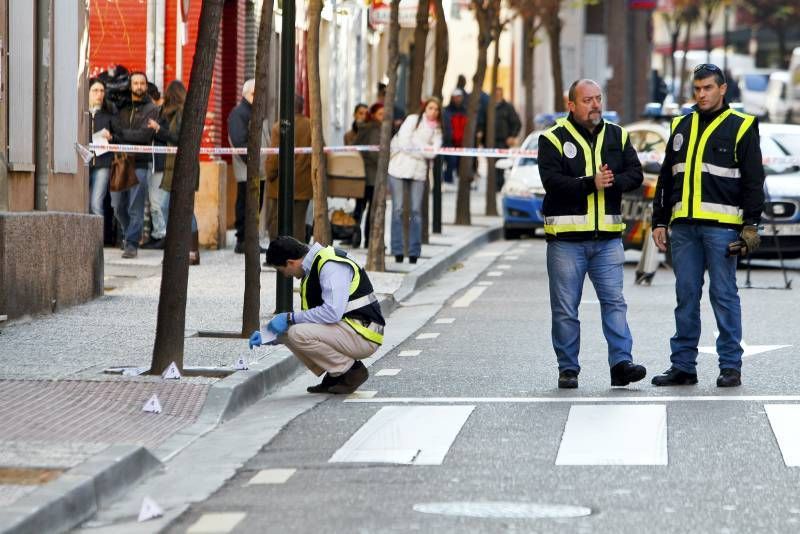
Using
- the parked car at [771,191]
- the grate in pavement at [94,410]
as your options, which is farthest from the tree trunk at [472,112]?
the grate in pavement at [94,410]

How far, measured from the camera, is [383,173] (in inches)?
812

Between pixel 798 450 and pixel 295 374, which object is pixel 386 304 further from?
pixel 798 450

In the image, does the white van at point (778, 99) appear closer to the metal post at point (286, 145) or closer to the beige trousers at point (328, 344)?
the metal post at point (286, 145)

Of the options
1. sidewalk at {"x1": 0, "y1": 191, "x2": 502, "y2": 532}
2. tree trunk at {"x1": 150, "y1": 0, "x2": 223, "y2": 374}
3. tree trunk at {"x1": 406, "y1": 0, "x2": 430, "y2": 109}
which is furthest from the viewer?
tree trunk at {"x1": 406, "y1": 0, "x2": 430, "y2": 109}

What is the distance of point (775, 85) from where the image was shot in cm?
6769

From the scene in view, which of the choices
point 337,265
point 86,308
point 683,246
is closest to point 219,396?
point 337,265

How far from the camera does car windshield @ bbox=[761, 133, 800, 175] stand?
73.5ft

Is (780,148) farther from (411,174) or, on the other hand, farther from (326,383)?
(326,383)

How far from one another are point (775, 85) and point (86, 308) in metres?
54.4

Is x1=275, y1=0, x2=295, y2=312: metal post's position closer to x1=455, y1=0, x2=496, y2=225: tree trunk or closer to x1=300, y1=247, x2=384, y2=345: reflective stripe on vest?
x1=300, y1=247, x2=384, y2=345: reflective stripe on vest

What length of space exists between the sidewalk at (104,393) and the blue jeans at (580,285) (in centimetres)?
172

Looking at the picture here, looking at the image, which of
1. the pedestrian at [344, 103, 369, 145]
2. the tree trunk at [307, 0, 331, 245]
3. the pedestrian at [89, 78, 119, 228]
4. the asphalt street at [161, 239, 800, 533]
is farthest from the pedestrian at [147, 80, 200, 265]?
the asphalt street at [161, 239, 800, 533]

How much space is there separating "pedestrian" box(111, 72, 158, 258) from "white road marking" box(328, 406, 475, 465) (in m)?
10.3

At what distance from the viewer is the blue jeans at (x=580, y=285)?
11469 millimetres
